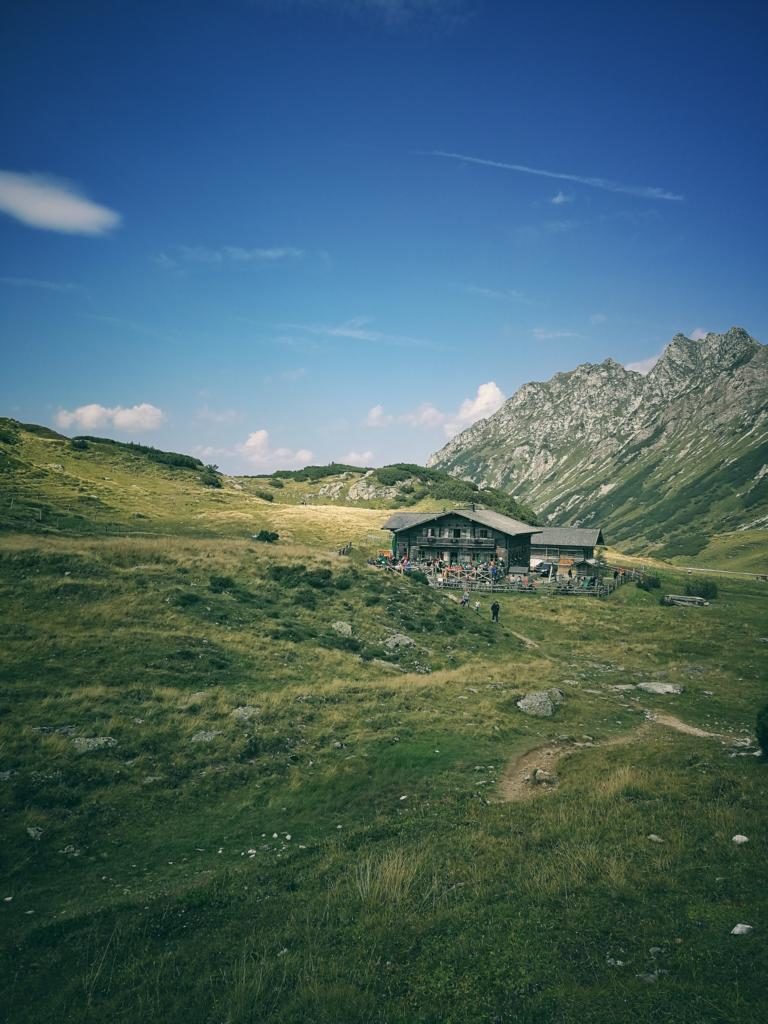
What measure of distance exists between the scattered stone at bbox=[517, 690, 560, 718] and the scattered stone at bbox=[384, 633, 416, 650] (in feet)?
33.8

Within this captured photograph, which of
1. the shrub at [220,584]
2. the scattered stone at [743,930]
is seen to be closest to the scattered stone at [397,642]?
the shrub at [220,584]

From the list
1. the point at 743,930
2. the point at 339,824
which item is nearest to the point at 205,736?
the point at 339,824

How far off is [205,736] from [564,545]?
2640 inches

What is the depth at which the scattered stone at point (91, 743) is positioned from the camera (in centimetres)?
Result: 1809

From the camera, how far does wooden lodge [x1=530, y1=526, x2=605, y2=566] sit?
7794 centimetres

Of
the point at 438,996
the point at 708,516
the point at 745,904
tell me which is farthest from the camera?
the point at 708,516

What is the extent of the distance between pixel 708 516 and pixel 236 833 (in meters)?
211

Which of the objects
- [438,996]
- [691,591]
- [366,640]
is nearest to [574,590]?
→ [691,591]

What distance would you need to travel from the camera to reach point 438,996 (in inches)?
333

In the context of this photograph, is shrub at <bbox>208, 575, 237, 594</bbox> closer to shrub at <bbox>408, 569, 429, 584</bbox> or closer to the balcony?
shrub at <bbox>408, 569, 429, 584</bbox>

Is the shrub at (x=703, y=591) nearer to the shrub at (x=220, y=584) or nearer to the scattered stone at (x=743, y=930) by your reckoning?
the shrub at (x=220, y=584)

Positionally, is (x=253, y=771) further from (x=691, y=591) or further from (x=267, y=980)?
(x=691, y=591)

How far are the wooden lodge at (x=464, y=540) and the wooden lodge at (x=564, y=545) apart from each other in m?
3.41

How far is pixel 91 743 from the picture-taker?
726 inches
